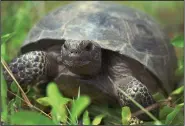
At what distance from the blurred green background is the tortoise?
172 millimetres

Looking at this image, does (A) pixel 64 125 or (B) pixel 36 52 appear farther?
(B) pixel 36 52

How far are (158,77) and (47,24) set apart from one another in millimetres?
730

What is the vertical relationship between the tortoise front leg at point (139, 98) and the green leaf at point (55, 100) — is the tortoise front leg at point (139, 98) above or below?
below

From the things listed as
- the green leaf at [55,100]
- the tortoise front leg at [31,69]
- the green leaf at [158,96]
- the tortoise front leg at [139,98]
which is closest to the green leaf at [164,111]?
the tortoise front leg at [139,98]

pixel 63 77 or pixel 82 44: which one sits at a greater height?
pixel 82 44

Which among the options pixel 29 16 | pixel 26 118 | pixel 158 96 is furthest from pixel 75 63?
pixel 29 16

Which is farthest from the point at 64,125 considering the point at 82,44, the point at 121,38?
the point at 121,38

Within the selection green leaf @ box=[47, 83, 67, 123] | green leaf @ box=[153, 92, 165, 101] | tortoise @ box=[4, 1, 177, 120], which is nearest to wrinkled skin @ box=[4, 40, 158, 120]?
tortoise @ box=[4, 1, 177, 120]

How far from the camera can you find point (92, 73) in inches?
89.3

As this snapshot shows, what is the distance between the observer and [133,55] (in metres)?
2.32

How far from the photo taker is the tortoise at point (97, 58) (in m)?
2.15

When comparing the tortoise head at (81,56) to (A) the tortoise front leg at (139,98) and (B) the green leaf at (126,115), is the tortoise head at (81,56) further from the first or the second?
(B) the green leaf at (126,115)

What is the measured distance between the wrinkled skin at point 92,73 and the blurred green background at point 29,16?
0.47 ft

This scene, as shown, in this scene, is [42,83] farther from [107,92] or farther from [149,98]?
[149,98]
